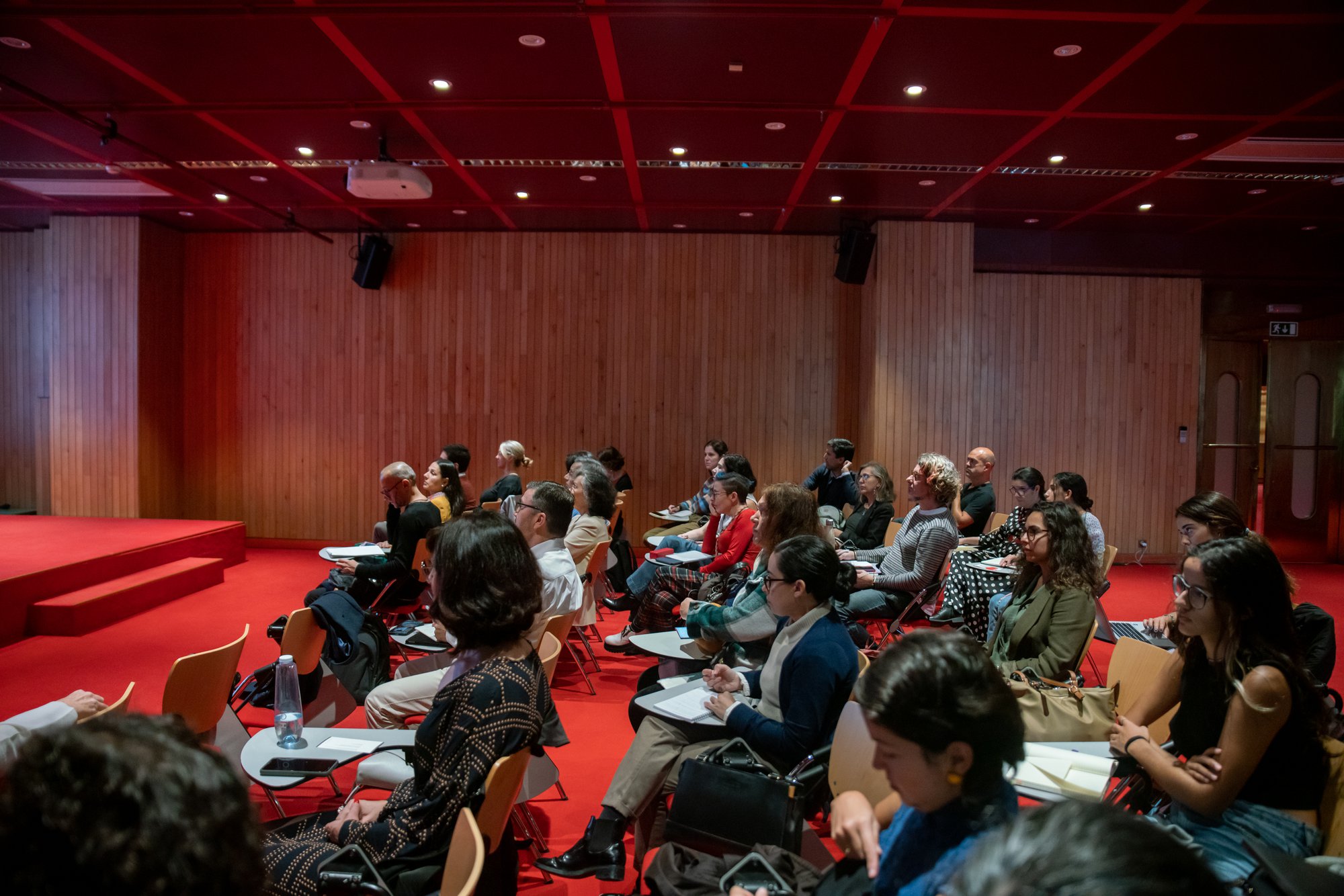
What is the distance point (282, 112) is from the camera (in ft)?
20.4

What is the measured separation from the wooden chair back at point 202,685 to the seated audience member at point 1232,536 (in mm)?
3575

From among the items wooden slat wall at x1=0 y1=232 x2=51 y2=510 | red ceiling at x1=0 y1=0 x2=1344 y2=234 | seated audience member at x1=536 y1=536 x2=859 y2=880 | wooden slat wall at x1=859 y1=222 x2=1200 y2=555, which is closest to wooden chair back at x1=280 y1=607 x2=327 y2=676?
seated audience member at x1=536 y1=536 x2=859 y2=880

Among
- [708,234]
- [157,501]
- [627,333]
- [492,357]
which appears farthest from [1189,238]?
[157,501]

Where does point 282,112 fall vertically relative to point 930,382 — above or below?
above

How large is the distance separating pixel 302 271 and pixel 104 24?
20.0ft

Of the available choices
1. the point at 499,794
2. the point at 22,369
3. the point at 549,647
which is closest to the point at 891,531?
the point at 549,647

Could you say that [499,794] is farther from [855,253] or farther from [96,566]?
[855,253]

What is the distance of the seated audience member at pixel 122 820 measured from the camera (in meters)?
0.79

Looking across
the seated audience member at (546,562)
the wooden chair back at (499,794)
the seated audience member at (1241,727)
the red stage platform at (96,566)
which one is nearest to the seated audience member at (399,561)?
the seated audience member at (546,562)

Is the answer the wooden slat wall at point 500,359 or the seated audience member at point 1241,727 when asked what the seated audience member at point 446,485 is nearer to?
the wooden slat wall at point 500,359

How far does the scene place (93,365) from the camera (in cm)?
1005

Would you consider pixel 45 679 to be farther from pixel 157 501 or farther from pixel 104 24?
pixel 157 501

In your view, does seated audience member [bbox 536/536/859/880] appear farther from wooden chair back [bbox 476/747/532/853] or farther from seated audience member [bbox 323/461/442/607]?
seated audience member [bbox 323/461/442/607]

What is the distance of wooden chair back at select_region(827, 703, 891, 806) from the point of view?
2299 millimetres
